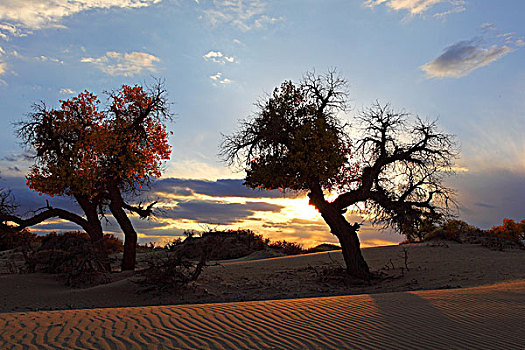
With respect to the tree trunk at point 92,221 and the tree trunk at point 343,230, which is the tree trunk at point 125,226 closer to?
the tree trunk at point 92,221

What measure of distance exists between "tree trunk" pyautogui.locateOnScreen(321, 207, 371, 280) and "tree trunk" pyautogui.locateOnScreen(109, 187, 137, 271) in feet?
27.4

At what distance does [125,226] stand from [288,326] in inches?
490

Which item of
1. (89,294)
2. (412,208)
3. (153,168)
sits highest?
(153,168)

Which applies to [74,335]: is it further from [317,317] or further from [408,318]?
[408,318]

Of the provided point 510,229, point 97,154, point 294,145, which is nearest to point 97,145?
point 97,154

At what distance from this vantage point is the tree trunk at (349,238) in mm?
15636

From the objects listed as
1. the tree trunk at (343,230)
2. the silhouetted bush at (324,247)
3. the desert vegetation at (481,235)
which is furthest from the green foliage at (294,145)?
the silhouetted bush at (324,247)

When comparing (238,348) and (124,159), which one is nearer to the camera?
(238,348)

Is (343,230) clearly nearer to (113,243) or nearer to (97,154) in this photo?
(97,154)

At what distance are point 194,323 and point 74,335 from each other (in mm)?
1933

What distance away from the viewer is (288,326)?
7230mm

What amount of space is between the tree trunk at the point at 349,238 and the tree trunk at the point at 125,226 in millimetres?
8342

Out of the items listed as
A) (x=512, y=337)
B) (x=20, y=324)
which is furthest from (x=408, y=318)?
(x=20, y=324)

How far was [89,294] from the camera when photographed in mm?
13742
